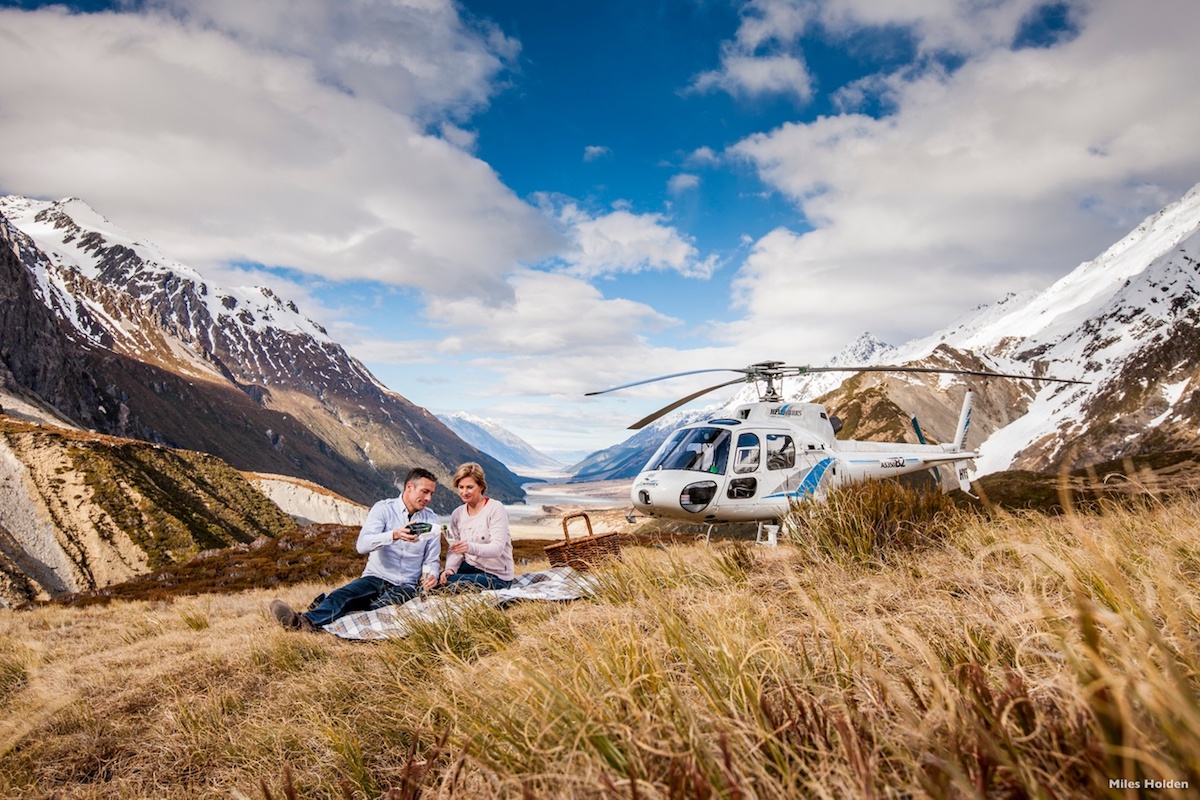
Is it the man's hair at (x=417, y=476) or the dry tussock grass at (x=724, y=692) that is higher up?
the man's hair at (x=417, y=476)

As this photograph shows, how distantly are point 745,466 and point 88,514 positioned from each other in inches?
1470

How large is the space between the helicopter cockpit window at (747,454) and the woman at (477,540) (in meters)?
4.53

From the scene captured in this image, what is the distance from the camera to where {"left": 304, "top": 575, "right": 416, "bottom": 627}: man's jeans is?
594 centimetres

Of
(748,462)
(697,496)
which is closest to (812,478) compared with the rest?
(748,462)

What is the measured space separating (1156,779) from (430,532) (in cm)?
586

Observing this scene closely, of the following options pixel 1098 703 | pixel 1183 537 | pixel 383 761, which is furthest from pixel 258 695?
pixel 1183 537

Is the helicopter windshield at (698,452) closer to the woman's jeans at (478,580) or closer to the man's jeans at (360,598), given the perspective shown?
the woman's jeans at (478,580)

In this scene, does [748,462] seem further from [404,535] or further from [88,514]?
[88,514]

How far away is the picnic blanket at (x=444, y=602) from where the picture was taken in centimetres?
434

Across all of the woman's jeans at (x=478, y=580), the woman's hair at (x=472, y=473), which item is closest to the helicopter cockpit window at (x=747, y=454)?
the woman's hair at (x=472, y=473)

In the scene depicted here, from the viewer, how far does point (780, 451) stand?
396 inches

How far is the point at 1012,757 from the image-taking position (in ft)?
4.55

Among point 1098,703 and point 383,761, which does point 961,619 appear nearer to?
point 1098,703

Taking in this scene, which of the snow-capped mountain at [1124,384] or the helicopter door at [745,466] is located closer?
the helicopter door at [745,466]
